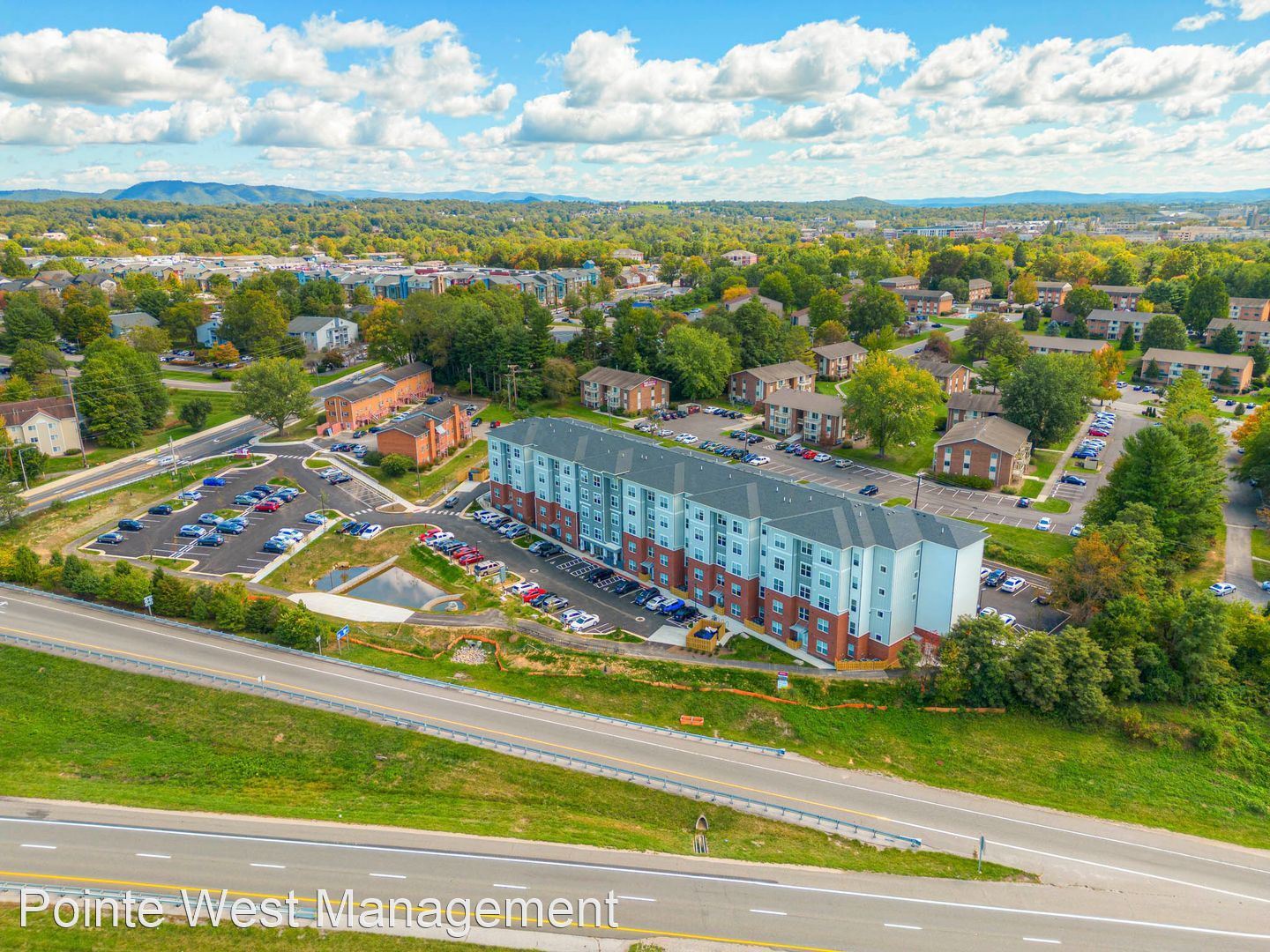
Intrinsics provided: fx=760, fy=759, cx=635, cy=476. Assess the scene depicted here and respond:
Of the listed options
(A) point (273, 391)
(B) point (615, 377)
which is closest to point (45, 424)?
(A) point (273, 391)

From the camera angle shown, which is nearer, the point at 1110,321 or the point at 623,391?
the point at 623,391

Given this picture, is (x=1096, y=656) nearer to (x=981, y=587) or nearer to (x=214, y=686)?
(x=981, y=587)

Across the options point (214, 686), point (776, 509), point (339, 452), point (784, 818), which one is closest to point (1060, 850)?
point (784, 818)

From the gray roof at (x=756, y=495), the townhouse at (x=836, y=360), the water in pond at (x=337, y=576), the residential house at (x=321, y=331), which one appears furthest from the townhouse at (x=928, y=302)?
the water in pond at (x=337, y=576)

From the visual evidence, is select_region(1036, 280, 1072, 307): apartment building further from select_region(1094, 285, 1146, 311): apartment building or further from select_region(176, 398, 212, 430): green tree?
select_region(176, 398, 212, 430): green tree

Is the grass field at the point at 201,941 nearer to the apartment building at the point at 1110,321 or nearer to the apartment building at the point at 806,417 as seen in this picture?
the apartment building at the point at 806,417

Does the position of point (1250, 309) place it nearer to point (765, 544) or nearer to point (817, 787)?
point (765, 544)

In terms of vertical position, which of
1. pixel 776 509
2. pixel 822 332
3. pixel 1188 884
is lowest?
pixel 1188 884
